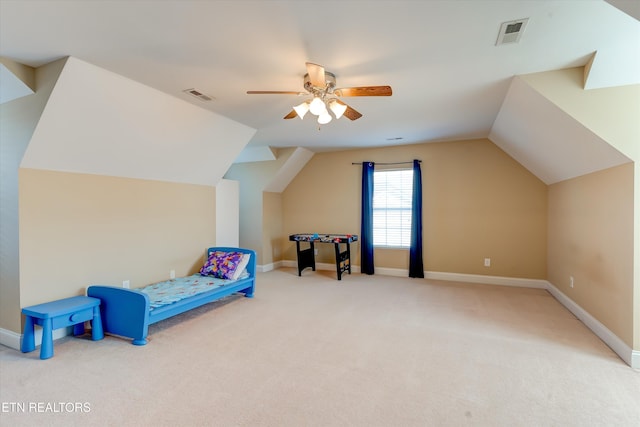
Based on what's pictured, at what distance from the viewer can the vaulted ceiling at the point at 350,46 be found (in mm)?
1841

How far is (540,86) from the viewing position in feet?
8.90

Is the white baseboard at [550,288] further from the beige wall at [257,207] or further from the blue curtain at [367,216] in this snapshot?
the beige wall at [257,207]

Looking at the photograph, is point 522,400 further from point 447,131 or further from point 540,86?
point 447,131

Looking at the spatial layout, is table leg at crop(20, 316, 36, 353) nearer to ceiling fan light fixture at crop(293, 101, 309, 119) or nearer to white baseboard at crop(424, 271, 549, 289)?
ceiling fan light fixture at crop(293, 101, 309, 119)

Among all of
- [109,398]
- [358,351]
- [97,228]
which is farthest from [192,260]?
[358,351]

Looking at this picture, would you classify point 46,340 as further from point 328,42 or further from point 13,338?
point 328,42

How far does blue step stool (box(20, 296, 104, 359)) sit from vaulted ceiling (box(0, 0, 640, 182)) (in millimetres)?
1961

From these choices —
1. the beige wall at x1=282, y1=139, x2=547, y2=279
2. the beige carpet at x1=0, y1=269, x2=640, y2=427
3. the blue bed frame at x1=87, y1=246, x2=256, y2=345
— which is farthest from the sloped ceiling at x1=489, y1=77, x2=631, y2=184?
the blue bed frame at x1=87, y1=246, x2=256, y2=345

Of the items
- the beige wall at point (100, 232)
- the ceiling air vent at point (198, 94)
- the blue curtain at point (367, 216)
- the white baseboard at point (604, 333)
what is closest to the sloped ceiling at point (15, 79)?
the beige wall at point (100, 232)

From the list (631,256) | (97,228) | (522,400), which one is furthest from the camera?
(97,228)

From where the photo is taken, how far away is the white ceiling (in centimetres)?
183

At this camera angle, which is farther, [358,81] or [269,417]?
[358,81]

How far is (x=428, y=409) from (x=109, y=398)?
6.79 ft

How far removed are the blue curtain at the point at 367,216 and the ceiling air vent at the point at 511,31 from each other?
12.0ft
